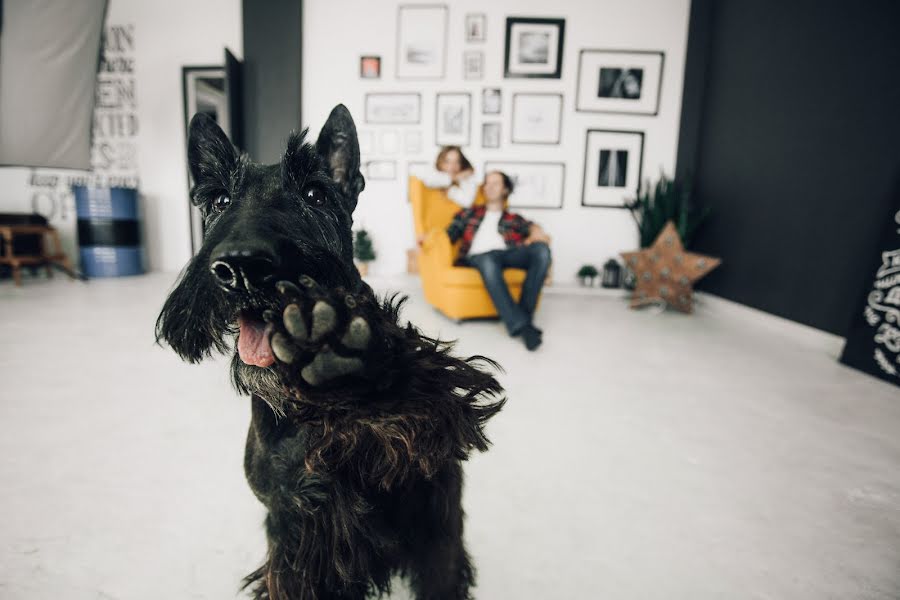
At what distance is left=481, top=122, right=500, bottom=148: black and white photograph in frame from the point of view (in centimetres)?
497

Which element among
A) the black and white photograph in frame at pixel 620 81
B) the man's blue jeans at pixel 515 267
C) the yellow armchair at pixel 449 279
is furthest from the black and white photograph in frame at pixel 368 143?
the man's blue jeans at pixel 515 267

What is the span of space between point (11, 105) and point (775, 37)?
6.81 metres

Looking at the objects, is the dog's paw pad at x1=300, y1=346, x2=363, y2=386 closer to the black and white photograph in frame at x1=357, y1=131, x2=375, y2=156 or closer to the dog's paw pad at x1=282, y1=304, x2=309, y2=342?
the dog's paw pad at x1=282, y1=304, x2=309, y2=342

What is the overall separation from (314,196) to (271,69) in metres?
5.06

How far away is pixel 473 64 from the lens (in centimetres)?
486

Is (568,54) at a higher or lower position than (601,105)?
higher

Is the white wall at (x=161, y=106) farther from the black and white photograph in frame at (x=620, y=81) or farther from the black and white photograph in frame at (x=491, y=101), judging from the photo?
the black and white photograph in frame at (x=620, y=81)

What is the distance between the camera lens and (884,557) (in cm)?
101

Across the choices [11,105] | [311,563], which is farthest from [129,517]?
[11,105]

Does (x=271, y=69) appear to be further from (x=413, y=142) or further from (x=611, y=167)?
(x=611, y=167)

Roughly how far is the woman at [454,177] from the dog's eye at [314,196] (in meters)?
2.95

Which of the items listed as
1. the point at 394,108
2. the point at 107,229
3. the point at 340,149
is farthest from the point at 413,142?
the point at 340,149

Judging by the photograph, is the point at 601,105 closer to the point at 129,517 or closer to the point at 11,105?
the point at 129,517

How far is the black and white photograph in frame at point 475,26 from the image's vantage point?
4781 millimetres
